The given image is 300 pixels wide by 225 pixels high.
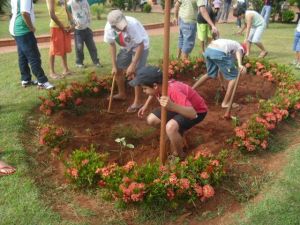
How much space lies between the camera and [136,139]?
4.94 meters

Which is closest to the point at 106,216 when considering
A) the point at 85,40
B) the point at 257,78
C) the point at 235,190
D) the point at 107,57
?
the point at 235,190

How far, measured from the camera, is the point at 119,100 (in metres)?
6.18

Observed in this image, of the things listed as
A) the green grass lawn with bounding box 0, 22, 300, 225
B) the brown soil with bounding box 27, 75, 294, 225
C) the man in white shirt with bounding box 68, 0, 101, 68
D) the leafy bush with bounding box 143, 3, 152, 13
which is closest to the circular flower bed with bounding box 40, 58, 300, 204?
the brown soil with bounding box 27, 75, 294, 225

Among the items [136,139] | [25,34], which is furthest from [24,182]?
[25,34]

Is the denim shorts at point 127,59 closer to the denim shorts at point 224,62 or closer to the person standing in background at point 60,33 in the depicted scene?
the denim shorts at point 224,62

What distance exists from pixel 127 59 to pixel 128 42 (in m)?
0.41

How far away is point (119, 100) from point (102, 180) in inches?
104

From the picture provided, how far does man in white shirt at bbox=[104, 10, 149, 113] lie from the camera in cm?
511

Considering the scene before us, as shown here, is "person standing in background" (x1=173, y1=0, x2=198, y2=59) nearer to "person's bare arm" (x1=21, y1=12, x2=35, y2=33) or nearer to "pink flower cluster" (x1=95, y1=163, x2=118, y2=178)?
"person's bare arm" (x1=21, y1=12, x2=35, y2=33)

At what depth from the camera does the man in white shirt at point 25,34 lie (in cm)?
613

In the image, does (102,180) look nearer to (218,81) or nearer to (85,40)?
(218,81)

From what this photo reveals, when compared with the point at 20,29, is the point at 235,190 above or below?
below

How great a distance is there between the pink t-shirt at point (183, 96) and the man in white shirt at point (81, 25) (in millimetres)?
4159

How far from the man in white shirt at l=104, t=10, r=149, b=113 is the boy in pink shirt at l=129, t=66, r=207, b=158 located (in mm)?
1263
